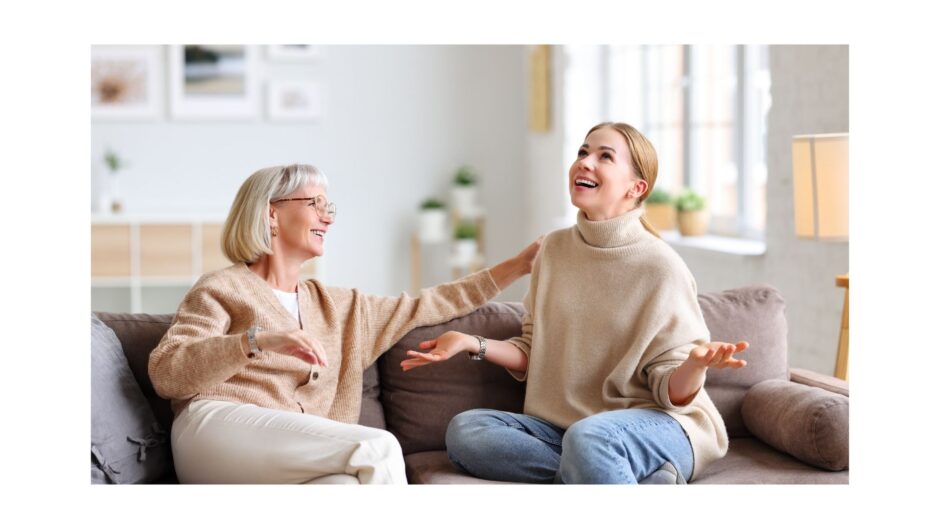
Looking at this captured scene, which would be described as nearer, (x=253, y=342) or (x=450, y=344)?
(x=253, y=342)

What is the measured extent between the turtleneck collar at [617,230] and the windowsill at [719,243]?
2.02 m

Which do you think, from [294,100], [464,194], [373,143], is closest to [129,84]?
[294,100]

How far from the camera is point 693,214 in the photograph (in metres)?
5.30

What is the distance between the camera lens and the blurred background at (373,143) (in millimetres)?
6188

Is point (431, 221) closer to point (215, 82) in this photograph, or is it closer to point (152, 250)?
point (215, 82)

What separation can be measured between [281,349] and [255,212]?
1.45 feet

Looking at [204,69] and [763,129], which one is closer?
[763,129]

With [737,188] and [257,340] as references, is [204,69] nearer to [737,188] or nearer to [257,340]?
[737,188]

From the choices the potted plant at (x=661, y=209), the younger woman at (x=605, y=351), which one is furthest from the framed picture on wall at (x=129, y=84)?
the younger woman at (x=605, y=351)

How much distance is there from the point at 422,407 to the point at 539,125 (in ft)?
15.0

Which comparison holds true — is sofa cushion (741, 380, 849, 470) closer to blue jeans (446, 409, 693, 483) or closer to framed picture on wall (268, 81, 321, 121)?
blue jeans (446, 409, 693, 483)

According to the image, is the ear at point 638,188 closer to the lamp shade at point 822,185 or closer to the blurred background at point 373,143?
the lamp shade at point 822,185

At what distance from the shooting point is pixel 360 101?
7035 mm
